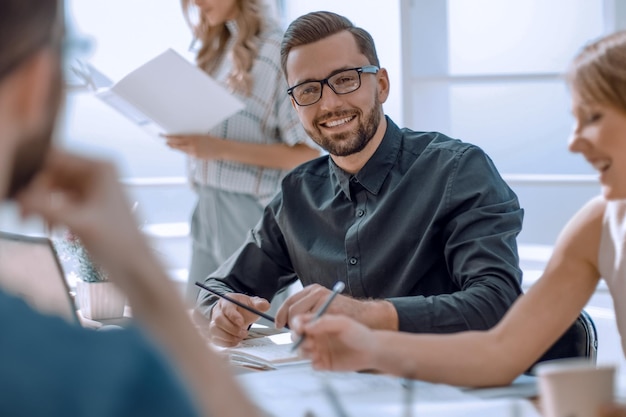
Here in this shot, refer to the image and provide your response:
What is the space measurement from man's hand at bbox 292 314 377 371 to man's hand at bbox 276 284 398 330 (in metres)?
0.18

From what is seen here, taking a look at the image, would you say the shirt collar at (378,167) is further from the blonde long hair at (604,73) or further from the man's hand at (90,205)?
the man's hand at (90,205)

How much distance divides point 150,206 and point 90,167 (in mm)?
3756

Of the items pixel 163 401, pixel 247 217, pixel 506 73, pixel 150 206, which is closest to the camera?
pixel 163 401

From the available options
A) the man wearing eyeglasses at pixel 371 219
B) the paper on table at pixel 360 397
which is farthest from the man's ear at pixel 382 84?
the paper on table at pixel 360 397

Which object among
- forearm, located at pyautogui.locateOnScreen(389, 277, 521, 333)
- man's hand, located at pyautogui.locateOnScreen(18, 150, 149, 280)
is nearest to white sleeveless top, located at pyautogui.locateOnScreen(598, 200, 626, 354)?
forearm, located at pyautogui.locateOnScreen(389, 277, 521, 333)

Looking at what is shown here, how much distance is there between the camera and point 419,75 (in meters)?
3.97

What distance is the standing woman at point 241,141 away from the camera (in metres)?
3.15

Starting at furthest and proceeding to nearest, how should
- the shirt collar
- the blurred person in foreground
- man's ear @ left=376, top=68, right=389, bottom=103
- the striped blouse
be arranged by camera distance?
the striped blouse, man's ear @ left=376, top=68, right=389, bottom=103, the shirt collar, the blurred person in foreground

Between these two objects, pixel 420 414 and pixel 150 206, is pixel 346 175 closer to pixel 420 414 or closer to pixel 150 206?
pixel 420 414

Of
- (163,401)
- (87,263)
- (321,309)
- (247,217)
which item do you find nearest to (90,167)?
(163,401)

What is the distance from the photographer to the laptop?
1.78m

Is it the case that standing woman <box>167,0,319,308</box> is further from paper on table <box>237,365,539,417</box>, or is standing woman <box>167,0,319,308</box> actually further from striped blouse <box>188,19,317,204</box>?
paper on table <box>237,365,539,417</box>

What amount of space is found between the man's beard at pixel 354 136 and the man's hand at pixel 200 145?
2.66 ft

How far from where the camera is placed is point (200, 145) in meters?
3.17
